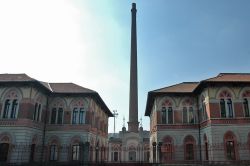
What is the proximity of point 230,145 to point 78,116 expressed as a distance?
1497 cm

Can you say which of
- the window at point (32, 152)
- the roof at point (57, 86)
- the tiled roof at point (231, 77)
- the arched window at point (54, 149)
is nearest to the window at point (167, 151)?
the tiled roof at point (231, 77)

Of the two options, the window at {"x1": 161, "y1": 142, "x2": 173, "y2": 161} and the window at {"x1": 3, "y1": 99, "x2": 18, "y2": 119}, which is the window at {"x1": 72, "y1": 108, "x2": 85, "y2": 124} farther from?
the window at {"x1": 161, "y1": 142, "x2": 173, "y2": 161}

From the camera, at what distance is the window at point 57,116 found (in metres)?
26.8

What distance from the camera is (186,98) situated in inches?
1086

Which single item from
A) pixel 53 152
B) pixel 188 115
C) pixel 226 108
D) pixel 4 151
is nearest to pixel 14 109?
pixel 4 151

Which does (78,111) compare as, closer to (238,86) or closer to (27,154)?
(27,154)

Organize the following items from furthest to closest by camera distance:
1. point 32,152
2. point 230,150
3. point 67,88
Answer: point 67,88 < point 32,152 < point 230,150

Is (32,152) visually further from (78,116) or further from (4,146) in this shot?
(78,116)

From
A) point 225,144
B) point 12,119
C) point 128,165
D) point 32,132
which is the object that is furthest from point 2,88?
point 225,144

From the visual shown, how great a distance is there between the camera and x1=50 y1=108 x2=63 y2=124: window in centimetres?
2680

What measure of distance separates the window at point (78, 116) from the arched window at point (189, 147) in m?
10.8

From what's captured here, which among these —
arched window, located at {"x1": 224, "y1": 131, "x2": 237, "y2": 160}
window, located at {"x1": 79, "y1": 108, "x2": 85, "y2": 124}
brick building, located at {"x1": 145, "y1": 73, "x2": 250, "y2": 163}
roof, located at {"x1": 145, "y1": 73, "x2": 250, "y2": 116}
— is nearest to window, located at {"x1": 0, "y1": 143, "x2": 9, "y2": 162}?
window, located at {"x1": 79, "y1": 108, "x2": 85, "y2": 124}

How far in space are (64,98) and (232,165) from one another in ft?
56.8

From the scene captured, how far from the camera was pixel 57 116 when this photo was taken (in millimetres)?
26906
